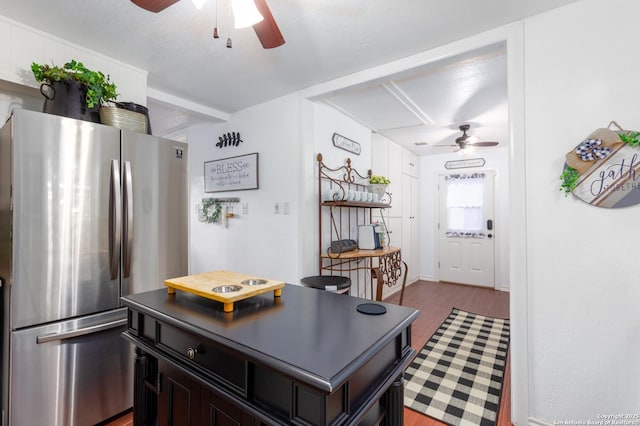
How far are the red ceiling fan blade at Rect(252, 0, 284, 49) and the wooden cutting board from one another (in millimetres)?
1155

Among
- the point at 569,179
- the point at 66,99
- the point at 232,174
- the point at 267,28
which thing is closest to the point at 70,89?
the point at 66,99

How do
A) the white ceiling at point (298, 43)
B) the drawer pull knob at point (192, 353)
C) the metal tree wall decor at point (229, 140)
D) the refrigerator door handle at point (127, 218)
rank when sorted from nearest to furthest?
the drawer pull knob at point (192, 353) < the white ceiling at point (298, 43) < the refrigerator door handle at point (127, 218) < the metal tree wall decor at point (229, 140)

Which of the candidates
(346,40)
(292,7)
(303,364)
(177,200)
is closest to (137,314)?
(303,364)

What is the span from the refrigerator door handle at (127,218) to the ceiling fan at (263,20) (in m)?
0.98

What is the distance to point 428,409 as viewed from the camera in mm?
1938

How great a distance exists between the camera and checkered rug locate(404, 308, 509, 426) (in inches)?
75.6

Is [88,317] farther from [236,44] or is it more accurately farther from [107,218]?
[236,44]

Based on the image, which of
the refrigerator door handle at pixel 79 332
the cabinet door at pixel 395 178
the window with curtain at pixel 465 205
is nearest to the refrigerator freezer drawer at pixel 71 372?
the refrigerator door handle at pixel 79 332

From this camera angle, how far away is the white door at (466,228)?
512 centimetres

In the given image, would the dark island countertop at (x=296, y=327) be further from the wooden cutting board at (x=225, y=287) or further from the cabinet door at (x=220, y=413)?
the cabinet door at (x=220, y=413)

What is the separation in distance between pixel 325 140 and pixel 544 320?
239 cm

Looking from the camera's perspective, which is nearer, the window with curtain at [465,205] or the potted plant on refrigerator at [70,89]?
the potted plant on refrigerator at [70,89]

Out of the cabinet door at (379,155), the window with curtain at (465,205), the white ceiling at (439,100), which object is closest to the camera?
the white ceiling at (439,100)

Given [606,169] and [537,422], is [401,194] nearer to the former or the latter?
[606,169]
